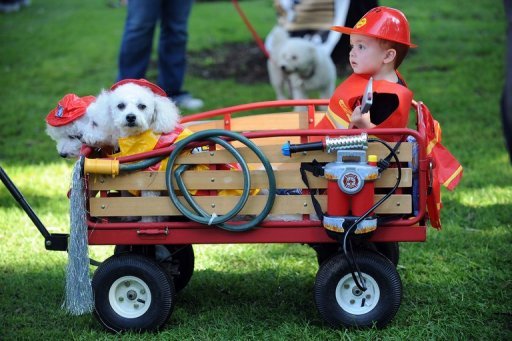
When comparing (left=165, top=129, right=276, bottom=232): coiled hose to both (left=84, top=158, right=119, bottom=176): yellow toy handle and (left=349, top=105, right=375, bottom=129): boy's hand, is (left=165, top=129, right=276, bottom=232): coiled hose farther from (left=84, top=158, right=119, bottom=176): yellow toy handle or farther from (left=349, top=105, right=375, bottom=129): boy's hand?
(left=349, top=105, right=375, bottom=129): boy's hand

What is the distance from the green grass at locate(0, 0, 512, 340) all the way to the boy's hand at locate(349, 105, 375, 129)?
2.57 ft

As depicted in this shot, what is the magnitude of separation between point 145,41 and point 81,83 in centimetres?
250

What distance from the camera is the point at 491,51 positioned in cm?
919

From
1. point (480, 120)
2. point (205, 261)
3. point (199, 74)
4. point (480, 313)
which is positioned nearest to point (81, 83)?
point (199, 74)

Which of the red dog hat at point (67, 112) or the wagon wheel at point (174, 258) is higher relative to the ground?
the red dog hat at point (67, 112)

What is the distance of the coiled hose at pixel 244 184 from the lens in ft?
9.75

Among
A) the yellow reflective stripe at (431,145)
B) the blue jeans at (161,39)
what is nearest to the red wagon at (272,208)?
the yellow reflective stripe at (431,145)

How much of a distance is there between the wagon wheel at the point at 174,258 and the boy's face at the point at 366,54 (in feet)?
3.38

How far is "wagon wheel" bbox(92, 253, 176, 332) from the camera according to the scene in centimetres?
310

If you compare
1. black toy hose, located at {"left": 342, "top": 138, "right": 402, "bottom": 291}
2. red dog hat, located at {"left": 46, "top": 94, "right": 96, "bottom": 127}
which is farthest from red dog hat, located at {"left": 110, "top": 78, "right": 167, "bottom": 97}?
black toy hose, located at {"left": 342, "top": 138, "right": 402, "bottom": 291}

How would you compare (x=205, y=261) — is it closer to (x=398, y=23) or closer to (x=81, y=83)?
(x=398, y=23)

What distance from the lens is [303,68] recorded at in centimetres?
679

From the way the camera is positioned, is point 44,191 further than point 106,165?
Yes

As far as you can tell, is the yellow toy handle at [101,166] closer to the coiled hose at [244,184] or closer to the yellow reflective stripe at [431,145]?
the coiled hose at [244,184]
